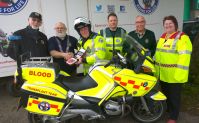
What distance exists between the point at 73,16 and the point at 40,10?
79 cm

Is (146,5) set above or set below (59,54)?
above

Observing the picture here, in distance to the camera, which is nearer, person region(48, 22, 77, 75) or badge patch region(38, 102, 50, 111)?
badge patch region(38, 102, 50, 111)

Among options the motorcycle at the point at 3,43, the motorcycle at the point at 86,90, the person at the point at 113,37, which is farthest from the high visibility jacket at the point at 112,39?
the motorcycle at the point at 3,43

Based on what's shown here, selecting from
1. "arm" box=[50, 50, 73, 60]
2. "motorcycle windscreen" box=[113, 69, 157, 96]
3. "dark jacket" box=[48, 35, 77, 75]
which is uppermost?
"dark jacket" box=[48, 35, 77, 75]

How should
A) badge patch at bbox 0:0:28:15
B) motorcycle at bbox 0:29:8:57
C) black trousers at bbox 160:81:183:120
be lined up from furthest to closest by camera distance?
motorcycle at bbox 0:29:8:57, badge patch at bbox 0:0:28:15, black trousers at bbox 160:81:183:120

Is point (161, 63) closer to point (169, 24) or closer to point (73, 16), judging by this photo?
point (169, 24)

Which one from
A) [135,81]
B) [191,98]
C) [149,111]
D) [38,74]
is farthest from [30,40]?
[191,98]

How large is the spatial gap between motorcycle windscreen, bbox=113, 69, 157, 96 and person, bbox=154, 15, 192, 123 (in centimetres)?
35

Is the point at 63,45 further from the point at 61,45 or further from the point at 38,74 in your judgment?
the point at 38,74

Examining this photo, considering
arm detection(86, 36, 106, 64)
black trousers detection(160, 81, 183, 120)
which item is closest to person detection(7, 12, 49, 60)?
arm detection(86, 36, 106, 64)

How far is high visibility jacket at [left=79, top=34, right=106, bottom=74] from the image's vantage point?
3961mm

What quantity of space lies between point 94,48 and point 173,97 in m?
1.55

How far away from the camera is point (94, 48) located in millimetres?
4129

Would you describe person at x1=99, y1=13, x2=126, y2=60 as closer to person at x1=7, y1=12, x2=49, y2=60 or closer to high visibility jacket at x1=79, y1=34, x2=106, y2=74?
high visibility jacket at x1=79, y1=34, x2=106, y2=74
